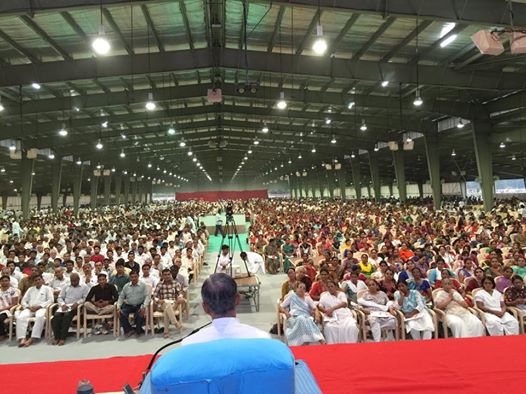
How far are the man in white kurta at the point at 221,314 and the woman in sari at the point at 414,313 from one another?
199 inches

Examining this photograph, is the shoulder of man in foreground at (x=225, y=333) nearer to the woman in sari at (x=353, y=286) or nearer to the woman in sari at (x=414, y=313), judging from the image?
the woman in sari at (x=414, y=313)

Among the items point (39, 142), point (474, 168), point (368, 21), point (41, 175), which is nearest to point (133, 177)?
point (41, 175)

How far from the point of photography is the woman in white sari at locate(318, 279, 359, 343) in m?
6.29

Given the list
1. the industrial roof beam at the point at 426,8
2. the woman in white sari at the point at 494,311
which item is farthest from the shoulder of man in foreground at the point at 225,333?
the industrial roof beam at the point at 426,8

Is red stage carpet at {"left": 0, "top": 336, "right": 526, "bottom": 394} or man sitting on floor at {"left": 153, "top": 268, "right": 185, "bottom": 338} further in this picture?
man sitting on floor at {"left": 153, "top": 268, "right": 185, "bottom": 338}

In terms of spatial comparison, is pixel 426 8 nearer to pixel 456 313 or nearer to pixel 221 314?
pixel 456 313

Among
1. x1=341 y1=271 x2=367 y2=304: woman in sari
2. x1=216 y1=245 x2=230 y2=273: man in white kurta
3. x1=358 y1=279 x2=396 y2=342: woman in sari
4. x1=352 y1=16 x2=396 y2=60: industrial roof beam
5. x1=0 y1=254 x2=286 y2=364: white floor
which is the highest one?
x1=352 y1=16 x2=396 y2=60: industrial roof beam

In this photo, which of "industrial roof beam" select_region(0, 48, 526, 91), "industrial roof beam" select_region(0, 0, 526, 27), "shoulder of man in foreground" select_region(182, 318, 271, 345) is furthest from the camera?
"industrial roof beam" select_region(0, 48, 526, 91)

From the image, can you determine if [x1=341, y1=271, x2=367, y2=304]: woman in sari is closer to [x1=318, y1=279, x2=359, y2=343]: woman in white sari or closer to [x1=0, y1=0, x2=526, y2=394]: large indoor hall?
[x1=0, y1=0, x2=526, y2=394]: large indoor hall

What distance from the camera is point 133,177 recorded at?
48.0 metres

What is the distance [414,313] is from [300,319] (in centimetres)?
185

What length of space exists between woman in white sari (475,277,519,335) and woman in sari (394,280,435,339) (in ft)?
2.97

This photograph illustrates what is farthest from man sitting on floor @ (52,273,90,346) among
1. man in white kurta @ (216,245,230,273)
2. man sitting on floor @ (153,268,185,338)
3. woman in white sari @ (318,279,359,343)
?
woman in white sari @ (318,279,359,343)

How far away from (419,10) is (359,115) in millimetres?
13974
